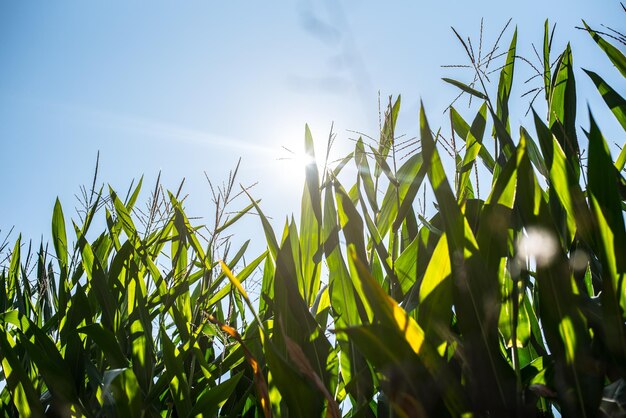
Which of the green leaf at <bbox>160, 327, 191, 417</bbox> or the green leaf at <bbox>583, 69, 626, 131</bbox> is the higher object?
the green leaf at <bbox>583, 69, 626, 131</bbox>

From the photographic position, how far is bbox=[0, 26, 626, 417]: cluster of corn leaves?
55cm

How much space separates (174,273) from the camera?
1193 millimetres

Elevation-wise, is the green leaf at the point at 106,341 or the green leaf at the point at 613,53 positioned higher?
the green leaf at the point at 613,53

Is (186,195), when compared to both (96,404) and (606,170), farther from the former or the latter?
(606,170)

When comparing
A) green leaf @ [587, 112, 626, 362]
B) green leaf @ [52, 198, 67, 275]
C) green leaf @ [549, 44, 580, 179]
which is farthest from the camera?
green leaf @ [52, 198, 67, 275]

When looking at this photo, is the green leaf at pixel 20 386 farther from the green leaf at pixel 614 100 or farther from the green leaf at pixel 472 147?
the green leaf at pixel 614 100

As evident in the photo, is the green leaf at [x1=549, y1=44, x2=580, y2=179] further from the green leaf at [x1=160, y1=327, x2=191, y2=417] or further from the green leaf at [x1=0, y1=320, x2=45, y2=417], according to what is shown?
the green leaf at [x1=0, y1=320, x2=45, y2=417]

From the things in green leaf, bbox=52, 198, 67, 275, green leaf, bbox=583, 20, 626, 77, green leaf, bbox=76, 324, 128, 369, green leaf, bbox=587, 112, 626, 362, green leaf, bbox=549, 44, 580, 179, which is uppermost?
green leaf, bbox=583, 20, 626, 77

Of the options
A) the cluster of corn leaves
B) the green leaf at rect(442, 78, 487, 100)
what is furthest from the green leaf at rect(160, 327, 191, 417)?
the green leaf at rect(442, 78, 487, 100)

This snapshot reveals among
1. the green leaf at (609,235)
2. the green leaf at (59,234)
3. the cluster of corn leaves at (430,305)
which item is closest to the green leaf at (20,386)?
the cluster of corn leaves at (430,305)

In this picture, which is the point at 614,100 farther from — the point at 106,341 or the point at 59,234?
the point at 59,234

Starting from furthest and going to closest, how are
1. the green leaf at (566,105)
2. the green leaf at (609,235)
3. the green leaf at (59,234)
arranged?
the green leaf at (59,234) < the green leaf at (566,105) < the green leaf at (609,235)

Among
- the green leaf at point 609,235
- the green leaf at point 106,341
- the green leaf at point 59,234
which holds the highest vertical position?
the green leaf at point 609,235

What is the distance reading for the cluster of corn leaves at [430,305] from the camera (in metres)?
0.55
